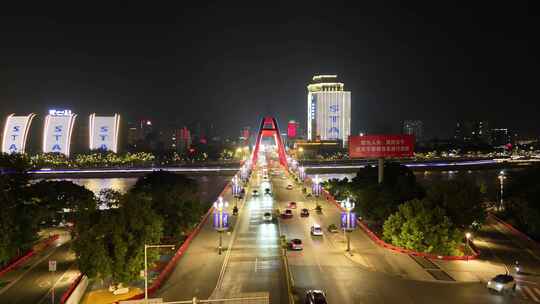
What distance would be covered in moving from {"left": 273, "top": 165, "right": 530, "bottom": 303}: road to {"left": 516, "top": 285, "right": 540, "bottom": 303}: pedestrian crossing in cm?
28

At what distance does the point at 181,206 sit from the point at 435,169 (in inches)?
3147

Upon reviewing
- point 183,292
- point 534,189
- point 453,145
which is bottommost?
point 183,292

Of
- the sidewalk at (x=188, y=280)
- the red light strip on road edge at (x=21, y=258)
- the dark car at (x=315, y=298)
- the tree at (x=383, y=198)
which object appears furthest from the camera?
the tree at (x=383, y=198)

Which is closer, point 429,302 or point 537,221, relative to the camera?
point 429,302

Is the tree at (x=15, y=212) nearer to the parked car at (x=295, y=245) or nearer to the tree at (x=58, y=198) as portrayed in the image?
the tree at (x=58, y=198)

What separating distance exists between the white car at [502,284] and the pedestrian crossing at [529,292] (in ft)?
1.41

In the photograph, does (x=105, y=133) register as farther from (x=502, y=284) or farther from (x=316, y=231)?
(x=502, y=284)

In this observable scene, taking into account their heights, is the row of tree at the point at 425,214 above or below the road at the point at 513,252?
above

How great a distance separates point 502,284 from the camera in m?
18.6

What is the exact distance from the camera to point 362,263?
23016 mm

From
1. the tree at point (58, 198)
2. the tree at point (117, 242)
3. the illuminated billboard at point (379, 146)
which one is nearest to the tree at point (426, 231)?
the illuminated billboard at point (379, 146)

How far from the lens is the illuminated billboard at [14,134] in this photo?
12094 cm

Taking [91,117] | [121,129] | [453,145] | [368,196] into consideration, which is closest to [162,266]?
[368,196]

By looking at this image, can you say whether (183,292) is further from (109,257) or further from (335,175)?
(335,175)
